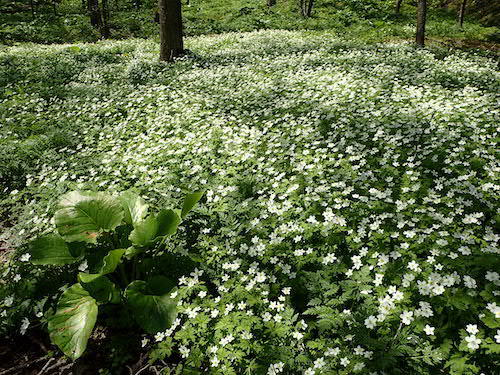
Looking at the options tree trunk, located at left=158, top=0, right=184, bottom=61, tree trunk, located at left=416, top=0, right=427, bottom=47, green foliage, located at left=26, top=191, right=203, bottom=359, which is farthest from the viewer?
tree trunk, located at left=416, top=0, right=427, bottom=47

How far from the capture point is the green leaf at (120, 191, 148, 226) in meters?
3.90

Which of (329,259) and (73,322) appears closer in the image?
(73,322)

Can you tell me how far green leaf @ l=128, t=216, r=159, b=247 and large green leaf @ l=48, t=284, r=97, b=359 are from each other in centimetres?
70

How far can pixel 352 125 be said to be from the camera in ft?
19.3

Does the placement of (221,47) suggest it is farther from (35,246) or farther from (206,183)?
(35,246)

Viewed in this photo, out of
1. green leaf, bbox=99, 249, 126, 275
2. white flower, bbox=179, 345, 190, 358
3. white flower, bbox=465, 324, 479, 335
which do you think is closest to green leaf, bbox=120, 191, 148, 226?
green leaf, bbox=99, 249, 126, 275

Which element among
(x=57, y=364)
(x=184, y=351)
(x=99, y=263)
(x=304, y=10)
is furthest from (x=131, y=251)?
(x=304, y=10)

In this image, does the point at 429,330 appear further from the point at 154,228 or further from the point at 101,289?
the point at 101,289

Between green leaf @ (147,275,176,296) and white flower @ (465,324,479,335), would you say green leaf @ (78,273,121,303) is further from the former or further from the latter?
white flower @ (465,324,479,335)

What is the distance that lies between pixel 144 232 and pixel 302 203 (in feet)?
6.67

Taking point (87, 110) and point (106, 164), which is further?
point (87, 110)

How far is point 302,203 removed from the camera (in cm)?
422

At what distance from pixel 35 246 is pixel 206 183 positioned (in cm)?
235

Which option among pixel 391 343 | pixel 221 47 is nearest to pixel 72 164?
pixel 391 343
